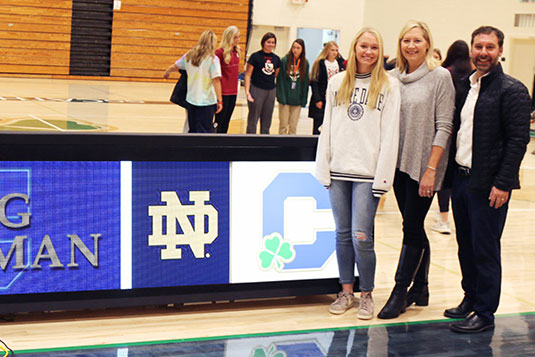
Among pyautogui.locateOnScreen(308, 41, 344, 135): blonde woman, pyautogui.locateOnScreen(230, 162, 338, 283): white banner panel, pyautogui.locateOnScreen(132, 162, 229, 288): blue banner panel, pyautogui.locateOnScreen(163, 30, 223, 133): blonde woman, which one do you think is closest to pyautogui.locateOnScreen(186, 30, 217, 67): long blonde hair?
pyautogui.locateOnScreen(163, 30, 223, 133): blonde woman

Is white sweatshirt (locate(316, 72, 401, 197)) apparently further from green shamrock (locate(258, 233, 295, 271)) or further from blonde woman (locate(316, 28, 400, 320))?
green shamrock (locate(258, 233, 295, 271))

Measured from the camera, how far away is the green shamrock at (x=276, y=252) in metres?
4.35

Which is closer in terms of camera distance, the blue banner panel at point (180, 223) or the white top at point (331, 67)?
the blue banner panel at point (180, 223)

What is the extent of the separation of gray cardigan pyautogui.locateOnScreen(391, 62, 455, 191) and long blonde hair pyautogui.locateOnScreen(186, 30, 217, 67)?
507 centimetres

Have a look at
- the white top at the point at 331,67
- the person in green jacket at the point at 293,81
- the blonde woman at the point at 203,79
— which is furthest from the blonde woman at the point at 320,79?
the blonde woman at the point at 203,79

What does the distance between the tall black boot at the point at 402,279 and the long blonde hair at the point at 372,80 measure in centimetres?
89

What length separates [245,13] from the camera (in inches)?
939

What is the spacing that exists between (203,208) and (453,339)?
5.00ft

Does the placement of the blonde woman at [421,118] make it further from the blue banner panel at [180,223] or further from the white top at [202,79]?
the white top at [202,79]

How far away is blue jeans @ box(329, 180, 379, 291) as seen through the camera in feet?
13.5

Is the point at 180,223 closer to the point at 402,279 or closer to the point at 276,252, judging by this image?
the point at 276,252

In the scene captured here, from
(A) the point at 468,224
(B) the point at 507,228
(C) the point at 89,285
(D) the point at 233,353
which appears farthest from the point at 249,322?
(B) the point at 507,228

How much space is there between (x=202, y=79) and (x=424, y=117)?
5206 mm

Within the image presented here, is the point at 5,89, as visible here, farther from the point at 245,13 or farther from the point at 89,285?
the point at 89,285
